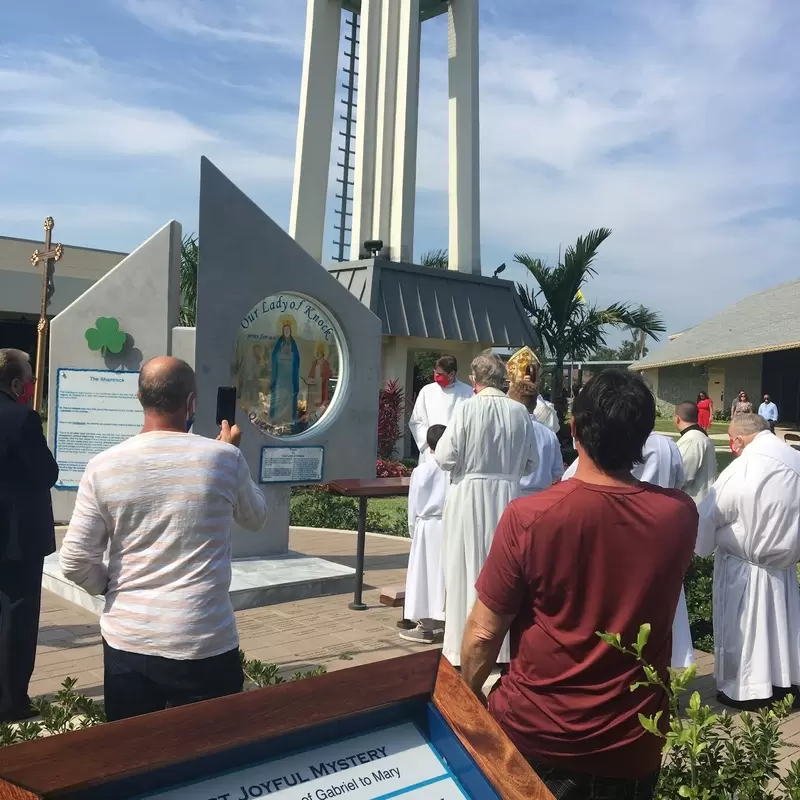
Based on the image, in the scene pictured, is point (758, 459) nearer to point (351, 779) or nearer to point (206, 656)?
point (206, 656)

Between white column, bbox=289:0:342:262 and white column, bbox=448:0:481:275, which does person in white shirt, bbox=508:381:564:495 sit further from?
white column, bbox=448:0:481:275

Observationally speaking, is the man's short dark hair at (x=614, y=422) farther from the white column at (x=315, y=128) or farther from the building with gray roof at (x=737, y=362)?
the building with gray roof at (x=737, y=362)

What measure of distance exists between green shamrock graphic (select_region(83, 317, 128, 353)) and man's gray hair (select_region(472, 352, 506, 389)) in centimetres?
377

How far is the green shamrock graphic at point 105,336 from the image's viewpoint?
7.47 m

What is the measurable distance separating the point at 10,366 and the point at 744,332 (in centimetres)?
3209

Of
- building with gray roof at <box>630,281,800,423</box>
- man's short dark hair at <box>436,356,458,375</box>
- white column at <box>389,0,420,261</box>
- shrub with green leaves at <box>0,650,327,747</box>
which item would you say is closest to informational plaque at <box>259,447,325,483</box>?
man's short dark hair at <box>436,356,458,375</box>

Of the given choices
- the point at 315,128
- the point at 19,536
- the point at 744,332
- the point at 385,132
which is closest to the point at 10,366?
the point at 19,536

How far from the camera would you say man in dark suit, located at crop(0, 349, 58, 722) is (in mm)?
4168

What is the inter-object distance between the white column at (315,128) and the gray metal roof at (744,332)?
54.6 feet

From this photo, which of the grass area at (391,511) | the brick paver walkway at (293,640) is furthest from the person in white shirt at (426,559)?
the grass area at (391,511)

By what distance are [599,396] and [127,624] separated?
1.64 meters

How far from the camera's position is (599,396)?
2.24 meters

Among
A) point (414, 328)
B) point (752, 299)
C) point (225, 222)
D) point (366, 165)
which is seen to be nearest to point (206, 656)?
point (225, 222)

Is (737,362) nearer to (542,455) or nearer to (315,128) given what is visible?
(315,128)
